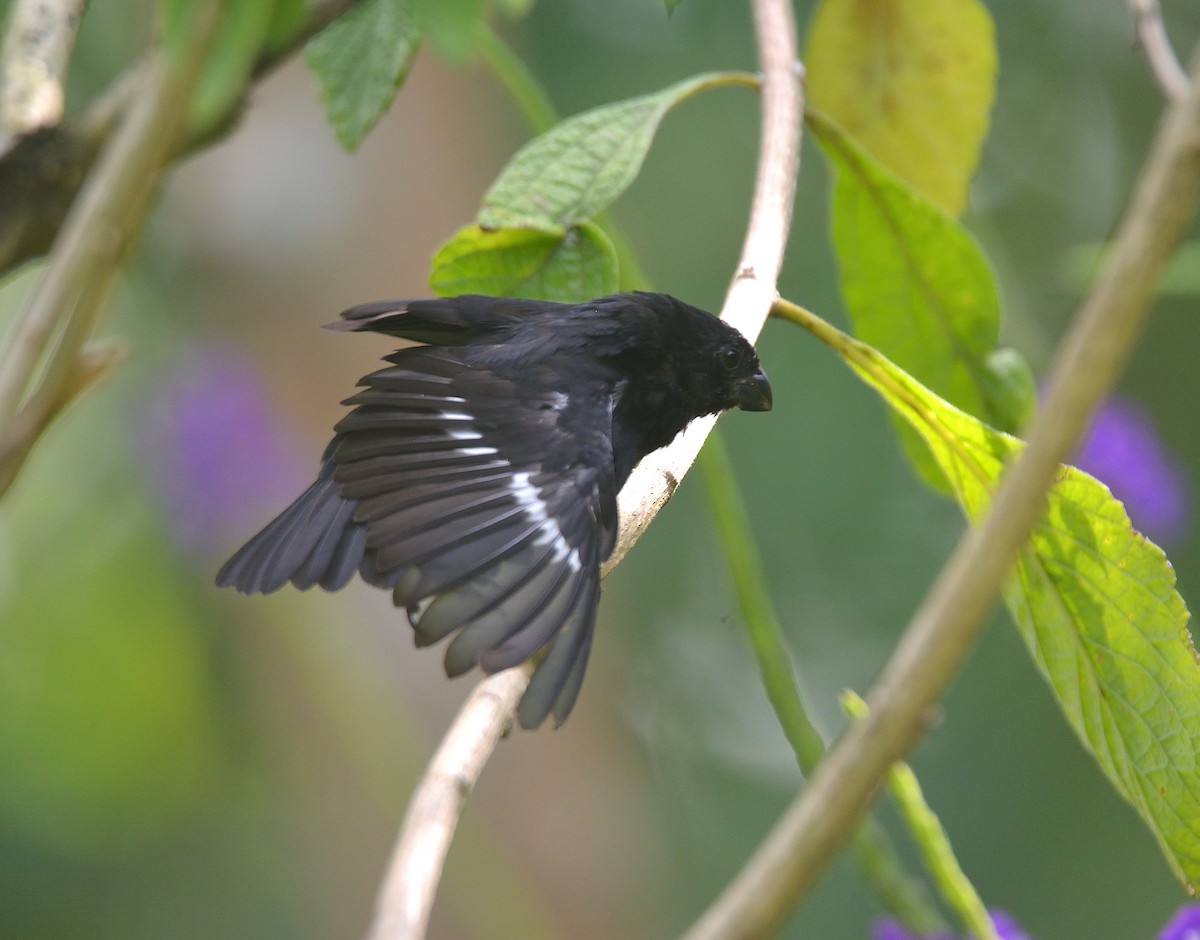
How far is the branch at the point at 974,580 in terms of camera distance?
64 centimetres

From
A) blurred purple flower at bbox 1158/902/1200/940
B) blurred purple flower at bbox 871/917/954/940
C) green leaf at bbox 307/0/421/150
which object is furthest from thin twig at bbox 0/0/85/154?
blurred purple flower at bbox 1158/902/1200/940

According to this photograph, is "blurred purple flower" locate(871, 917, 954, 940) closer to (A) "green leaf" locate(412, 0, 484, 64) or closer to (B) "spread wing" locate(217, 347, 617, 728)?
(B) "spread wing" locate(217, 347, 617, 728)

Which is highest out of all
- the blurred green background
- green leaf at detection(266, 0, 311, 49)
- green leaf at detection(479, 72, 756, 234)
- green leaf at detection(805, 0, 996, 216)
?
green leaf at detection(805, 0, 996, 216)

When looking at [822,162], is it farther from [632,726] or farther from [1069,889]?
[1069,889]

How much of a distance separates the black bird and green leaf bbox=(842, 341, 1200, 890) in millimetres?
496

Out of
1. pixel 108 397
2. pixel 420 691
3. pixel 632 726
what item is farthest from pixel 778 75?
pixel 108 397

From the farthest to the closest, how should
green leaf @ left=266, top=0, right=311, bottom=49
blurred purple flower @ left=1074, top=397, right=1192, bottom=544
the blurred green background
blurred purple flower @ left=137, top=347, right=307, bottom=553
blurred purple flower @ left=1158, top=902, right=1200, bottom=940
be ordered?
the blurred green background → blurred purple flower @ left=137, top=347, right=307, bottom=553 → blurred purple flower @ left=1074, top=397, right=1192, bottom=544 → blurred purple flower @ left=1158, top=902, right=1200, bottom=940 → green leaf @ left=266, top=0, right=311, bottom=49

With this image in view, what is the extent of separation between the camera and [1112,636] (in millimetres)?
1813

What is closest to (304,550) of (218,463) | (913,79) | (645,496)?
(645,496)

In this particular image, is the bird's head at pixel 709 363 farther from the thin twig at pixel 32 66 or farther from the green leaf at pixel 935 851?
the thin twig at pixel 32 66

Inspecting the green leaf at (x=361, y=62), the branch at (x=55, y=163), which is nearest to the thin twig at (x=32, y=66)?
the branch at (x=55, y=163)

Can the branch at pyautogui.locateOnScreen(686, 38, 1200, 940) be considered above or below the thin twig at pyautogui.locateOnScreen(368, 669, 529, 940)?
above

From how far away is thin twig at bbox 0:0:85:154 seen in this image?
68.7 inches

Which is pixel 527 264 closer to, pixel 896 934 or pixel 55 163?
pixel 55 163
